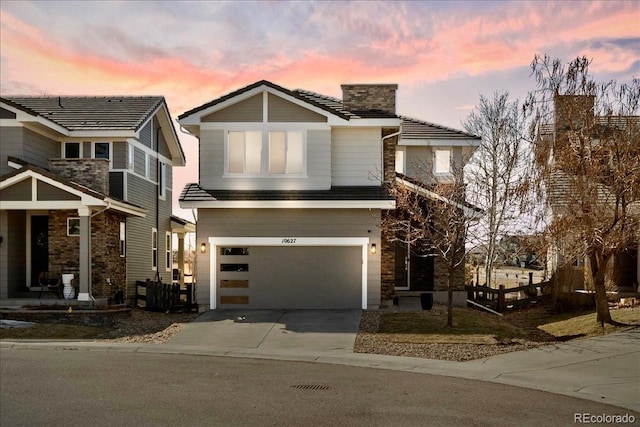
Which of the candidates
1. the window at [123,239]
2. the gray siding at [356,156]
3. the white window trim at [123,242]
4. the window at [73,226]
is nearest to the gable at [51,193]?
the window at [73,226]

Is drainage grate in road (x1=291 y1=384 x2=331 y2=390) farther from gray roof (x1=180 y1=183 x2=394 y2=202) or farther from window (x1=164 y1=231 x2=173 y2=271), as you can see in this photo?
window (x1=164 y1=231 x2=173 y2=271)

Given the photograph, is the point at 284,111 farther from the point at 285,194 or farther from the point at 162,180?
the point at 162,180

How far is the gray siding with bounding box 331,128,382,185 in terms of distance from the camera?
23.3m

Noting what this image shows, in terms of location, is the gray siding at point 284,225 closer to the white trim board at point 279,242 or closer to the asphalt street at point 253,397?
the white trim board at point 279,242

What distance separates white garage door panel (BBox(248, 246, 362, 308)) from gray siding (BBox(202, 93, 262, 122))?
4389mm

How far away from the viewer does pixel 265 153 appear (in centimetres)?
2283

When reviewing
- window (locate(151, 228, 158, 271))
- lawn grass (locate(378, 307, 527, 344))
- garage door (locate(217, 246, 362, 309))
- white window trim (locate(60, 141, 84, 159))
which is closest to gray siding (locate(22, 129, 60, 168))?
white window trim (locate(60, 141, 84, 159))

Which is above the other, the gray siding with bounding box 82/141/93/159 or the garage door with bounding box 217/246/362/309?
the gray siding with bounding box 82/141/93/159

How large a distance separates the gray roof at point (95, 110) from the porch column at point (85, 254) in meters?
5.09

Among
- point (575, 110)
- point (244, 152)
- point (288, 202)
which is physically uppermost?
point (575, 110)

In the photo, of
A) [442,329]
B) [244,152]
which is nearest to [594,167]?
[442,329]

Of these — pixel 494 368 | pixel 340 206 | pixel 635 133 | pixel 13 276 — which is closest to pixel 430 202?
pixel 340 206

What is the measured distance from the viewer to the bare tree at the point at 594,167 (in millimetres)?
17625

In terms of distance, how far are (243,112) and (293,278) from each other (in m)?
5.82
